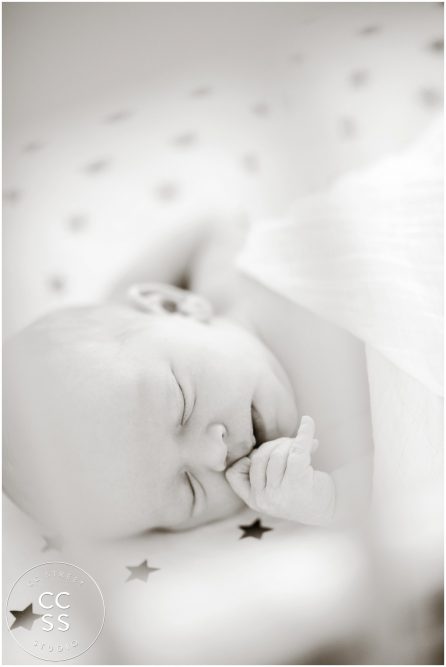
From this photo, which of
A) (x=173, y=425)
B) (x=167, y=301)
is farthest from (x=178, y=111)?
(x=173, y=425)

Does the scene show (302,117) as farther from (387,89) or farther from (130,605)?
(130,605)

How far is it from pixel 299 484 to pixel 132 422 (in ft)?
0.58

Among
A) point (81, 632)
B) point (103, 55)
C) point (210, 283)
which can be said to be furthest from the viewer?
point (103, 55)

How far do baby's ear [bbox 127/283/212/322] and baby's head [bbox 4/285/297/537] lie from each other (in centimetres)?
9

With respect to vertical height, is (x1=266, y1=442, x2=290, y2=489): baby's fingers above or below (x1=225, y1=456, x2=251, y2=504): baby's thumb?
above

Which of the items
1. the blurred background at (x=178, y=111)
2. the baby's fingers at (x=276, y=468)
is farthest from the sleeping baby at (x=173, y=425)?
the blurred background at (x=178, y=111)

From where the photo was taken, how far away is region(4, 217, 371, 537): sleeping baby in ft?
2.26

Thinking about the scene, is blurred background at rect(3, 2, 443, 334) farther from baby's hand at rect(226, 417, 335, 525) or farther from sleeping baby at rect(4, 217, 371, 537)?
baby's hand at rect(226, 417, 335, 525)

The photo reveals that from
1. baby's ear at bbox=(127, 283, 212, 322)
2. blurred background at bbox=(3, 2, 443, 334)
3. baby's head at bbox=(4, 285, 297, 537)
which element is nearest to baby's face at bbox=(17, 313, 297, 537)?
baby's head at bbox=(4, 285, 297, 537)

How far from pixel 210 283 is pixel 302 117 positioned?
0.99 ft

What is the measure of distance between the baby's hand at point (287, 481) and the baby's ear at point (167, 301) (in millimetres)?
234

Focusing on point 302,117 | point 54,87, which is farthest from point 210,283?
point 54,87

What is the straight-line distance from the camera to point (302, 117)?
1.04 meters

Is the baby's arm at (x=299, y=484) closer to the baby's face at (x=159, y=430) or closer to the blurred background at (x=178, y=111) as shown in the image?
the baby's face at (x=159, y=430)
